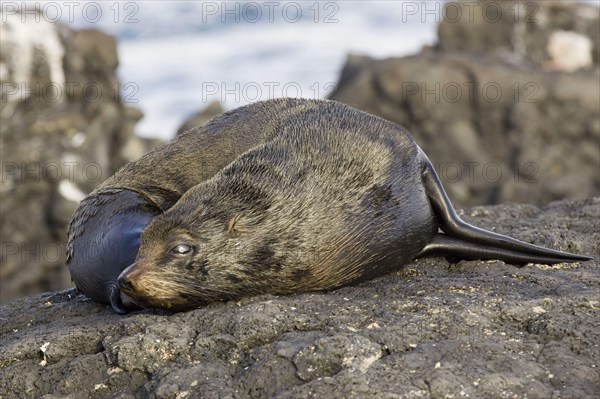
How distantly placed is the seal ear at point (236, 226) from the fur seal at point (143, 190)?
0.82 m

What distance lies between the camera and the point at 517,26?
18953 millimetres

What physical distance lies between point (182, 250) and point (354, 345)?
118 cm

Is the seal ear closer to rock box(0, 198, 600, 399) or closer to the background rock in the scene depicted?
rock box(0, 198, 600, 399)

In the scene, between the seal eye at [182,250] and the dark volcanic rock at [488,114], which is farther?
the dark volcanic rock at [488,114]

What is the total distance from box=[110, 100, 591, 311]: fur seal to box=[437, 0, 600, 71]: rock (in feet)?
41.8

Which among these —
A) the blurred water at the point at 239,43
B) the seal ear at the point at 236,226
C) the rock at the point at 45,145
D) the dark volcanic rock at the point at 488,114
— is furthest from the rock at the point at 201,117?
the seal ear at the point at 236,226

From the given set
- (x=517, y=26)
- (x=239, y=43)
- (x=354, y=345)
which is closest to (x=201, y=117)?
(x=517, y=26)

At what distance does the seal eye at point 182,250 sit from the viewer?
5465mm

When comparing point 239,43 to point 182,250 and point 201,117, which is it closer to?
point 201,117

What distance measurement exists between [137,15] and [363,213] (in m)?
32.8

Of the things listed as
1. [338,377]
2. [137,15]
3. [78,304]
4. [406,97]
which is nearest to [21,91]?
[406,97]

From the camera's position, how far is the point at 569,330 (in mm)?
4902

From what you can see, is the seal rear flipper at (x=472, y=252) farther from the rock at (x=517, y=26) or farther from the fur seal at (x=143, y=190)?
the rock at (x=517, y=26)

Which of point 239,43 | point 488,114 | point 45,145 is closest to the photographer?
point 45,145
